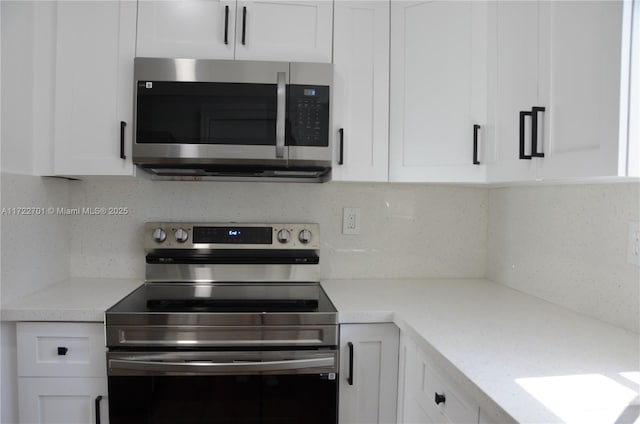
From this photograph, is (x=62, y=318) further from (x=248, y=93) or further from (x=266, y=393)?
(x=248, y=93)

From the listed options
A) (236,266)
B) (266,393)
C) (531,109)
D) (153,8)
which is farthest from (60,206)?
(531,109)

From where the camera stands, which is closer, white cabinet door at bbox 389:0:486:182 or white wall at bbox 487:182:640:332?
white wall at bbox 487:182:640:332

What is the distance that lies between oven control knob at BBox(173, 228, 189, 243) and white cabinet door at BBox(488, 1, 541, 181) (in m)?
1.27

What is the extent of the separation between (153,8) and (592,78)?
1.46 metres

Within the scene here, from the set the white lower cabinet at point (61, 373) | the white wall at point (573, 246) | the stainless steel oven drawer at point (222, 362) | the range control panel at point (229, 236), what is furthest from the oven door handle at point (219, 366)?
the white wall at point (573, 246)

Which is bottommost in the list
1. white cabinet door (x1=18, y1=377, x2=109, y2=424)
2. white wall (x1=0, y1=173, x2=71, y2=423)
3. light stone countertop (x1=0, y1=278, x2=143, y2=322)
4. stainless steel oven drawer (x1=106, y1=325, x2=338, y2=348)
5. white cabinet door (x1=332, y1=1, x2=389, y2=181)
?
white cabinet door (x1=18, y1=377, x2=109, y2=424)

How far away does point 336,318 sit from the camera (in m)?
1.35

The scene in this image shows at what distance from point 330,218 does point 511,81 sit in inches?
37.2

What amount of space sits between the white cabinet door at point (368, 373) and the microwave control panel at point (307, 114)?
2.27 feet

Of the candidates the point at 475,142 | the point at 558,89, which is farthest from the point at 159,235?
the point at 558,89

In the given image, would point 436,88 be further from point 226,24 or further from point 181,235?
point 181,235

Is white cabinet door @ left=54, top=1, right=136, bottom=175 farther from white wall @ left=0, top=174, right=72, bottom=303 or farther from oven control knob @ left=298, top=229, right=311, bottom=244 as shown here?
oven control knob @ left=298, top=229, right=311, bottom=244

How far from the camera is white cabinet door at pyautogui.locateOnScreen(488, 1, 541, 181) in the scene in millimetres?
1203

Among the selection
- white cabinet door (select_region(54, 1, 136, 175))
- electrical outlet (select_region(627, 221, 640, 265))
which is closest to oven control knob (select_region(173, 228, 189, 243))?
white cabinet door (select_region(54, 1, 136, 175))
